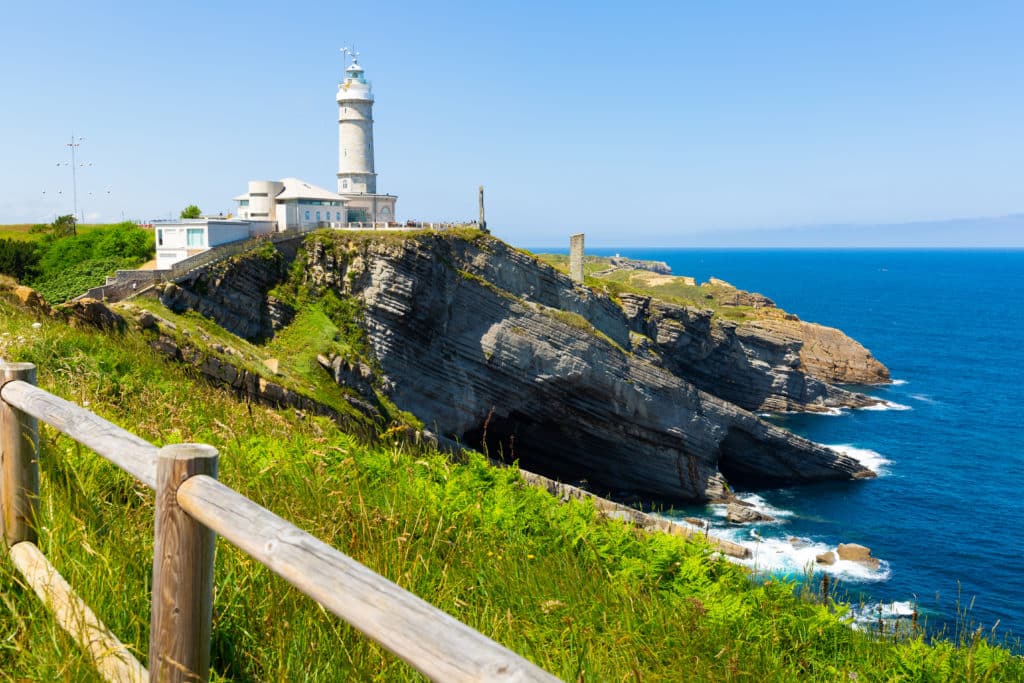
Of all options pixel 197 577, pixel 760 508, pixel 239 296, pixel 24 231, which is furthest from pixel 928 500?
pixel 24 231

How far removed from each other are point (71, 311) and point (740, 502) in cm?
3496

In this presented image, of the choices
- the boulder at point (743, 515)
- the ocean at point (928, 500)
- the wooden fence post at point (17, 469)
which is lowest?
the boulder at point (743, 515)

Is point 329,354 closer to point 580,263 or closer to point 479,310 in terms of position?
point 479,310

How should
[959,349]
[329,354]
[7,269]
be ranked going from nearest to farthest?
[329,354] < [7,269] < [959,349]

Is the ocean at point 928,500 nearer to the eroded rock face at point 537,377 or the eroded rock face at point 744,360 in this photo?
the eroded rock face at point 744,360

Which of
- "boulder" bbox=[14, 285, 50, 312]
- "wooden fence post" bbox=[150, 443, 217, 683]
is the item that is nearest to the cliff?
"boulder" bbox=[14, 285, 50, 312]

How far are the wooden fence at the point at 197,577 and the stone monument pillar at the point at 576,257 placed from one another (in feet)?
139

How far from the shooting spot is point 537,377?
36344mm

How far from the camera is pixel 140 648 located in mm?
3051

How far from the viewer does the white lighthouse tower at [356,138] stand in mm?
50219

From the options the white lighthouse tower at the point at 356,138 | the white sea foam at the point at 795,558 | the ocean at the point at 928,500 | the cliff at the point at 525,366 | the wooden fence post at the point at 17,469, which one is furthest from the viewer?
the white lighthouse tower at the point at 356,138

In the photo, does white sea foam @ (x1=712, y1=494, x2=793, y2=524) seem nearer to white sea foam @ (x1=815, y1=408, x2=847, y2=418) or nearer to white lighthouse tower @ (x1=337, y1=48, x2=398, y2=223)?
white sea foam @ (x1=815, y1=408, x2=847, y2=418)

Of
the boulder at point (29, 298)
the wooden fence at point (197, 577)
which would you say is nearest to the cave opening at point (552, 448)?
the boulder at point (29, 298)

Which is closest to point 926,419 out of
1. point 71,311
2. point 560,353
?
point 560,353
